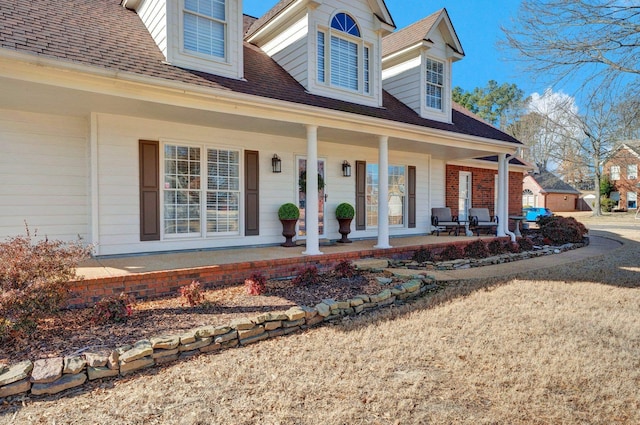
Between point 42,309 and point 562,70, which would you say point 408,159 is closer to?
point 562,70

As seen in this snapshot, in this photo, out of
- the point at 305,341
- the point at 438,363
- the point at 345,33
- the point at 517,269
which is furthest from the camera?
the point at 345,33

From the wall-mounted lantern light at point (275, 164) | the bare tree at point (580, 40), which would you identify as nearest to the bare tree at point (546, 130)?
the bare tree at point (580, 40)

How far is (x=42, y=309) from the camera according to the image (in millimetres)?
3812

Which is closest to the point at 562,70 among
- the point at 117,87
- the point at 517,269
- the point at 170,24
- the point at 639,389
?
the point at 517,269

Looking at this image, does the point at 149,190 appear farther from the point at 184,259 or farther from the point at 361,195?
the point at 361,195

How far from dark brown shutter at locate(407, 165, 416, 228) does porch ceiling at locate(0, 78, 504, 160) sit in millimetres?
1894

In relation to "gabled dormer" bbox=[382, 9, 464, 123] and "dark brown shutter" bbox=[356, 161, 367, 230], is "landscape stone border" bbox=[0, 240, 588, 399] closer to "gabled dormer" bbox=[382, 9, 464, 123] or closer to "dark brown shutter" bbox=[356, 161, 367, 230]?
"dark brown shutter" bbox=[356, 161, 367, 230]

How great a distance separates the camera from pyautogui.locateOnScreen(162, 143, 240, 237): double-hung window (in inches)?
283

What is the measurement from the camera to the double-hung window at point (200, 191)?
7.20 metres

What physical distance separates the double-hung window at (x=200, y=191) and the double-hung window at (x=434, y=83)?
572cm

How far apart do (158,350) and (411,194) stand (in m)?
8.78

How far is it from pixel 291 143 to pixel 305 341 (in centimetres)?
557

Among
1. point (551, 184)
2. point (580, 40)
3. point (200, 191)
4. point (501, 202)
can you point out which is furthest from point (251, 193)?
point (551, 184)

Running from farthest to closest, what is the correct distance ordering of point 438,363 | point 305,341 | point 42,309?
1. point 305,341
2. point 42,309
3. point 438,363
